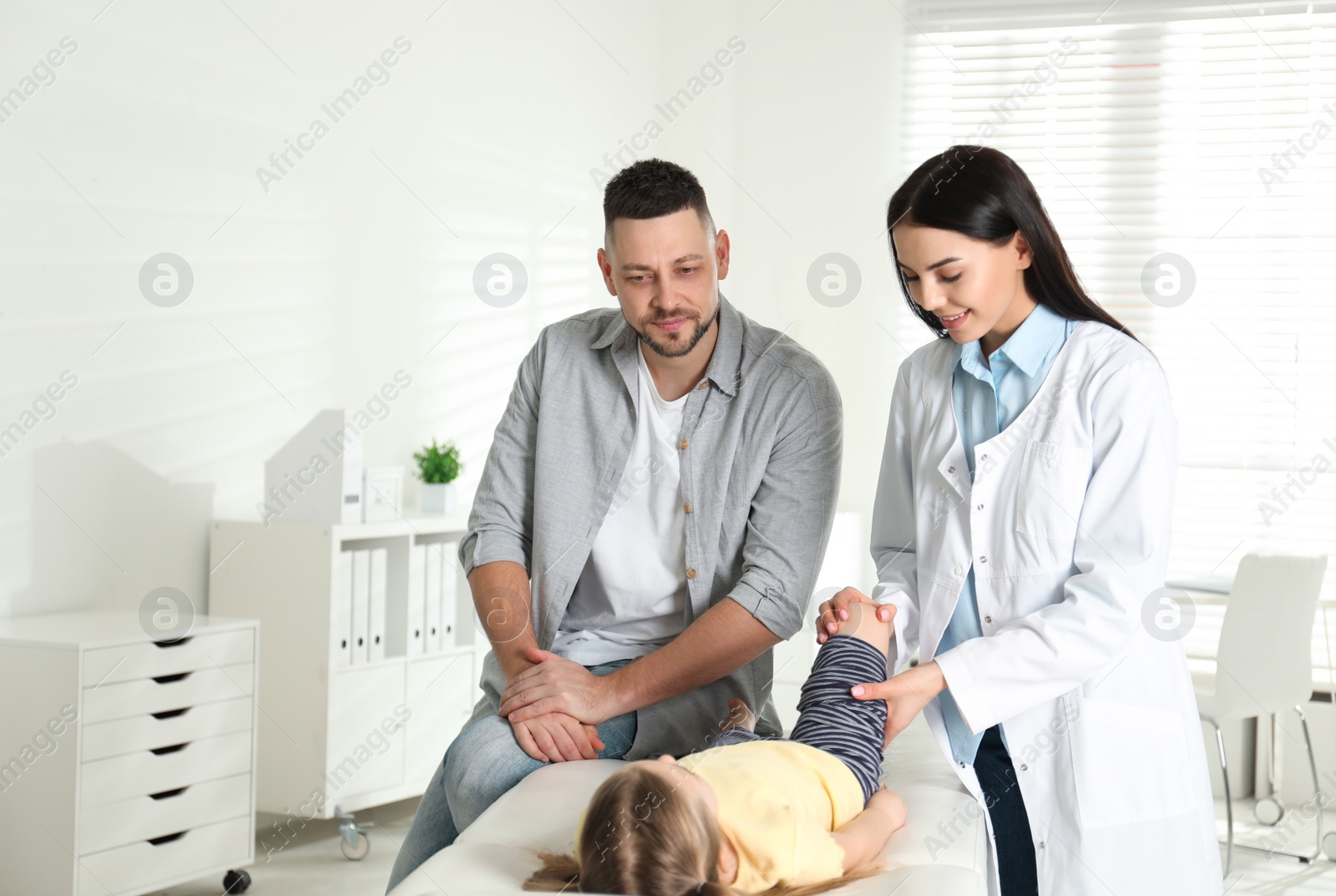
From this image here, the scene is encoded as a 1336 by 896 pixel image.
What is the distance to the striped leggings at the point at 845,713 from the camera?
1.31 m

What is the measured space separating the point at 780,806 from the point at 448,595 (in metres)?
2.18

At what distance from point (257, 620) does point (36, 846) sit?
0.62 metres

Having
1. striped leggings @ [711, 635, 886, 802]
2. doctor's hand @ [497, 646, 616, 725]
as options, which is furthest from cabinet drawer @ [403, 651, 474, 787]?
striped leggings @ [711, 635, 886, 802]

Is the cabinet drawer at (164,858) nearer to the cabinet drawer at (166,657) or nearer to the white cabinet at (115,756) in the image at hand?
the white cabinet at (115,756)

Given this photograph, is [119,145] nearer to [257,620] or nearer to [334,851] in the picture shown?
[257,620]

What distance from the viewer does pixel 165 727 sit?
7.94 feet

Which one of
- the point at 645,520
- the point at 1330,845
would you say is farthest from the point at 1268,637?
the point at 645,520

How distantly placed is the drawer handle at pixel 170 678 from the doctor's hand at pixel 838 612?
1597 mm

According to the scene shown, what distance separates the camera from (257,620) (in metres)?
2.61

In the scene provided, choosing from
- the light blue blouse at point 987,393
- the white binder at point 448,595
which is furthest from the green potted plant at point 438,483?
the light blue blouse at point 987,393

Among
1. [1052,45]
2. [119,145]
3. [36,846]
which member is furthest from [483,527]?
[1052,45]

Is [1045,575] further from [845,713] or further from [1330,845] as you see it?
[1330,845]

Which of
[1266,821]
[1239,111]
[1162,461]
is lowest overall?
[1266,821]

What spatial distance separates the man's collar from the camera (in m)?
1.67
